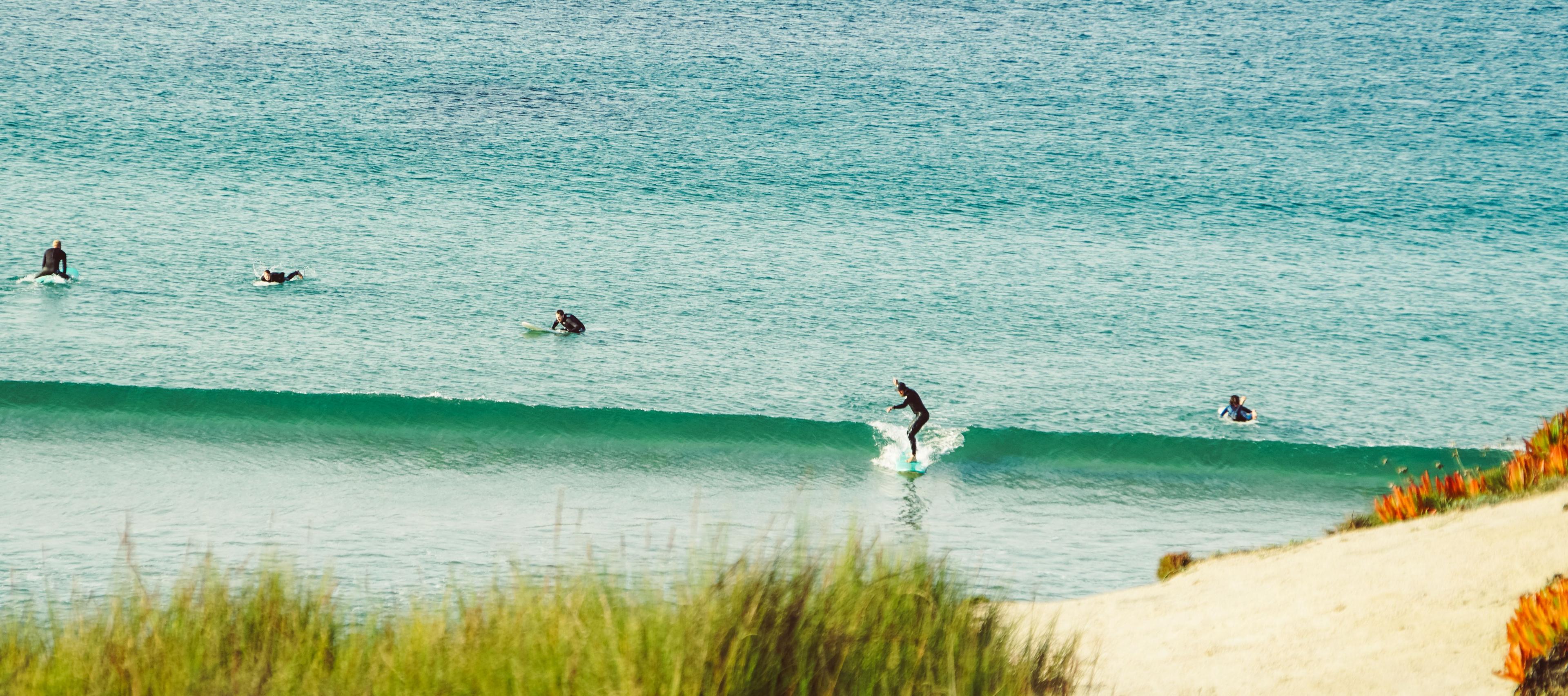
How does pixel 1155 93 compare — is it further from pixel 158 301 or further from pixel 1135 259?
pixel 158 301

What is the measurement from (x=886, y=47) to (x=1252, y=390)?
4228cm

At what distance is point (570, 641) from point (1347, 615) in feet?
22.6

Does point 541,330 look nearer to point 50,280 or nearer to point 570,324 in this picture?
point 570,324

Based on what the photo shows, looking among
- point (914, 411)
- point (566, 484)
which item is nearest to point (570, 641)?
point (566, 484)

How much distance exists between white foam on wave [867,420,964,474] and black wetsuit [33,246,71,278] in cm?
2246

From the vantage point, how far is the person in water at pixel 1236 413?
946 inches

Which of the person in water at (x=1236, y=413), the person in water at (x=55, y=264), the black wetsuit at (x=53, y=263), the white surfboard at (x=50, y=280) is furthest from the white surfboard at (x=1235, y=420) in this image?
the white surfboard at (x=50, y=280)

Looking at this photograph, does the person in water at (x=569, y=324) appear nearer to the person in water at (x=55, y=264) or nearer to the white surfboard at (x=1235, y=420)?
the person in water at (x=55, y=264)

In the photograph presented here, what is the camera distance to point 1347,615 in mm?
10383

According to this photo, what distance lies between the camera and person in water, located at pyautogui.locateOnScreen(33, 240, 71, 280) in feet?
106

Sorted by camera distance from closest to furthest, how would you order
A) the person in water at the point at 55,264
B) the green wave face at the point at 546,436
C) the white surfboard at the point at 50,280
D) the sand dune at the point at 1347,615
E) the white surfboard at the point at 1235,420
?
the sand dune at the point at 1347,615
the green wave face at the point at 546,436
the white surfboard at the point at 1235,420
the person in water at the point at 55,264
the white surfboard at the point at 50,280

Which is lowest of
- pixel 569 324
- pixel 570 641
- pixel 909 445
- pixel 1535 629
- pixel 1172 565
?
pixel 1172 565

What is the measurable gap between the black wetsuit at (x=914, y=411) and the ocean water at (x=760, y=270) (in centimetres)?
71

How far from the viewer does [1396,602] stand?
1034cm
